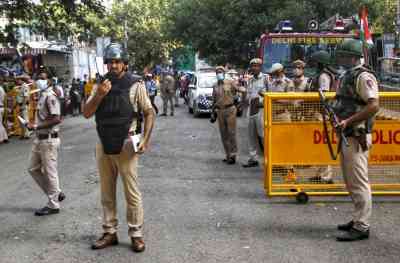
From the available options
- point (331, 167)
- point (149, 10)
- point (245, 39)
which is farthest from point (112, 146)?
point (149, 10)

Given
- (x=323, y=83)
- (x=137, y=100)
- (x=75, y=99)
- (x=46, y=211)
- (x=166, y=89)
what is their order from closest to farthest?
(x=137, y=100) < (x=46, y=211) < (x=323, y=83) < (x=166, y=89) < (x=75, y=99)

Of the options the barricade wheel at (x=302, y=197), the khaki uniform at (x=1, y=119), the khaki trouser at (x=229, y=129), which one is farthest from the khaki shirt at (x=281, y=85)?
the khaki uniform at (x=1, y=119)

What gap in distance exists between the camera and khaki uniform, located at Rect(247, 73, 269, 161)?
1117 cm

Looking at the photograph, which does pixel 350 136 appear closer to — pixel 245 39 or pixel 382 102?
pixel 382 102

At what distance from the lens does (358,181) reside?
6.66 m

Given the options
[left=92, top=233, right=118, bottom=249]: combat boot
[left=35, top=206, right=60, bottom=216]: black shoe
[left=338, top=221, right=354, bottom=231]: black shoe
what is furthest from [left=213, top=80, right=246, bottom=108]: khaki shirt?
[left=92, top=233, right=118, bottom=249]: combat boot

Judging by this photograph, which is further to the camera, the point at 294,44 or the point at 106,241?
the point at 294,44

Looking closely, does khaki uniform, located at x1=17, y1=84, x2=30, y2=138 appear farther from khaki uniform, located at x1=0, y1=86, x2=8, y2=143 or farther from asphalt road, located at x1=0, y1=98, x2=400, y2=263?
asphalt road, located at x1=0, y1=98, x2=400, y2=263

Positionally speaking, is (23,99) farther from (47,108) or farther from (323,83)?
(323,83)

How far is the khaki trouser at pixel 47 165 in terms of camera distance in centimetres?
816

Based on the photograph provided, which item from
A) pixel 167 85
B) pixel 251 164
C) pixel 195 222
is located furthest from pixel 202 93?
pixel 195 222

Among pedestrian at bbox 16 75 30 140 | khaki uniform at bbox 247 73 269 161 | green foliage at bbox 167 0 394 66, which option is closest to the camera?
khaki uniform at bbox 247 73 269 161

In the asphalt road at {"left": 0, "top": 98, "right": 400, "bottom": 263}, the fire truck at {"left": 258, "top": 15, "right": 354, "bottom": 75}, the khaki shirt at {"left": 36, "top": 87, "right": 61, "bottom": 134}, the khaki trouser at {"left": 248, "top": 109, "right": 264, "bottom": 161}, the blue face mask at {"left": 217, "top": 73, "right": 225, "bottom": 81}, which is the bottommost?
the asphalt road at {"left": 0, "top": 98, "right": 400, "bottom": 263}

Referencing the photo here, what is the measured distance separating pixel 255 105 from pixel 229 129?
970 millimetres
